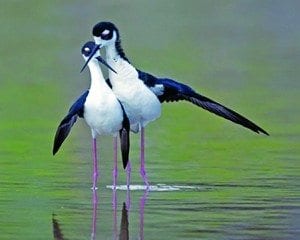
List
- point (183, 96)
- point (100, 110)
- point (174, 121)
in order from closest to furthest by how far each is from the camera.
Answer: point (100, 110) < point (183, 96) < point (174, 121)

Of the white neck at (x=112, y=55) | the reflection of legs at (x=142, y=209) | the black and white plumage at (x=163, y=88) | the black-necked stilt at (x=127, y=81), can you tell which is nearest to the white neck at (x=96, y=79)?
the black-necked stilt at (x=127, y=81)

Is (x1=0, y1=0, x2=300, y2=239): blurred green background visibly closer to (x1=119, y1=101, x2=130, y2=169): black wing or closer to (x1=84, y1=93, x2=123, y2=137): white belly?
(x1=119, y1=101, x2=130, y2=169): black wing

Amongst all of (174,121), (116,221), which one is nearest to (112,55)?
(116,221)

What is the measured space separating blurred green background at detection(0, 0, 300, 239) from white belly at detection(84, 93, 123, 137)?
25.0 inches

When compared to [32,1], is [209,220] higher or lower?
lower

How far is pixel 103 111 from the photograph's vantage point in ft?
47.9

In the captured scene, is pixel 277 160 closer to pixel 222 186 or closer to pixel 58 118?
pixel 222 186

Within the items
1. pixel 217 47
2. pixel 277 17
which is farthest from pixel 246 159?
pixel 277 17

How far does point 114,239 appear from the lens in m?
11.9

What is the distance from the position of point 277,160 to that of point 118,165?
64.9 inches

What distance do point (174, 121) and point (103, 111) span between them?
21.3 feet

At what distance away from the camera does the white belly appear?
14.6 metres

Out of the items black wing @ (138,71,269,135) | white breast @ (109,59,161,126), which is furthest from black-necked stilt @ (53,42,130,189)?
black wing @ (138,71,269,135)

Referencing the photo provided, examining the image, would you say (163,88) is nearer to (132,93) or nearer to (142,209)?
(132,93)
